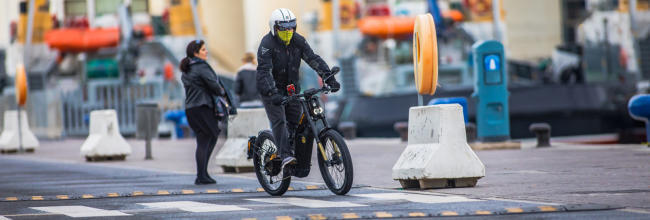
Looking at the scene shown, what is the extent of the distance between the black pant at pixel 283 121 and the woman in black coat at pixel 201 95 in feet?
9.55

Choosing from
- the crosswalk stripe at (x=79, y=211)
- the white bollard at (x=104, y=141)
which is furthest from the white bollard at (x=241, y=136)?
the white bollard at (x=104, y=141)

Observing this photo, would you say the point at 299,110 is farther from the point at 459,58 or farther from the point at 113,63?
the point at 113,63

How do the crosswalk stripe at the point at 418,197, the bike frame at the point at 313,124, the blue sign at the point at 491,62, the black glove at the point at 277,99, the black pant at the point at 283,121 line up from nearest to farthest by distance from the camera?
1. the crosswalk stripe at the point at 418,197
2. the bike frame at the point at 313,124
3. the black glove at the point at 277,99
4. the black pant at the point at 283,121
5. the blue sign at the point at 491,62

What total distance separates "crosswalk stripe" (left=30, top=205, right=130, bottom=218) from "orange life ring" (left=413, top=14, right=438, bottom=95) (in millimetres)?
3776

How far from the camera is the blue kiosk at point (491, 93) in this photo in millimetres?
20250

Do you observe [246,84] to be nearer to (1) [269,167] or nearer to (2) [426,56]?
(2) [426,56]

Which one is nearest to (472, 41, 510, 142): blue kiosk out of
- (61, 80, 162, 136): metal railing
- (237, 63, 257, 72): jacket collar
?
(237, 63, 257, 72): jacket collar

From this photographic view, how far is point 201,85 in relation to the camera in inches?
551

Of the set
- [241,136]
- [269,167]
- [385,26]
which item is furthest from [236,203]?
[385,26]

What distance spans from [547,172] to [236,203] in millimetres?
4145

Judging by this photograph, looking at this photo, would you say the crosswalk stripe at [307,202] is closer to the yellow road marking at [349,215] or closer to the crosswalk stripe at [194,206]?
the crosswalk stripe at [194,206]

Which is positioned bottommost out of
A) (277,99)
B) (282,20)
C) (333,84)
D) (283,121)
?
(283,121)

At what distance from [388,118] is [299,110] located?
2299 centimetres

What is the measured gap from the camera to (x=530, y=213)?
835 centimetres
